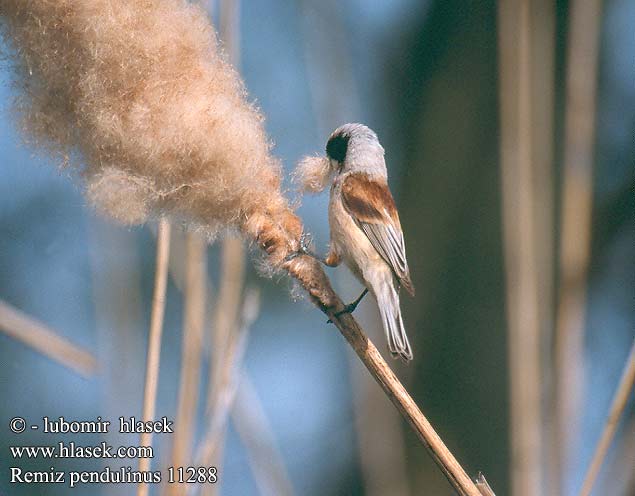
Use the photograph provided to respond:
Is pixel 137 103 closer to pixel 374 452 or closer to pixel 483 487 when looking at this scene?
pixel 483 487

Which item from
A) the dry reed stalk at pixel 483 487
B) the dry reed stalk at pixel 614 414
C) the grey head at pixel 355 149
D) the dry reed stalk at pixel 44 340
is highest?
the grey head at pixel 355 149

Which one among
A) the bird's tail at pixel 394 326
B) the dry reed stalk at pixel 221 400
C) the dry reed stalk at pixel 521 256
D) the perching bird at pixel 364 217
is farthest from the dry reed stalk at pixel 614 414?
the dry reed stalk at pixel 221 400

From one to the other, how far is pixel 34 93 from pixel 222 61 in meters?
0.35

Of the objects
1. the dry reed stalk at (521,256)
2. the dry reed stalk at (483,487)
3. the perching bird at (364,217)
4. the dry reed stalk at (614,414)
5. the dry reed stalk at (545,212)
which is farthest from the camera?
the perching bird at (364,217)

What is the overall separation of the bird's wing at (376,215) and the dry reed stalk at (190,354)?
472 millimetres

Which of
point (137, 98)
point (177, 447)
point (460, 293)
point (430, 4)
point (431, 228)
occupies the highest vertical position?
point (430, 4)

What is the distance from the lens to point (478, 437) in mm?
3121

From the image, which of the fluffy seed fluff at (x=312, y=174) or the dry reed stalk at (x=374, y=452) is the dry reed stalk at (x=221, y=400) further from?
the dry reed stalk at (x=374, y=452)

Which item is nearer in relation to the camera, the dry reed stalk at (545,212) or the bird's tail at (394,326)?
the bird's tail at (394,326)

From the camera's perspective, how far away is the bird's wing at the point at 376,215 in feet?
5.83

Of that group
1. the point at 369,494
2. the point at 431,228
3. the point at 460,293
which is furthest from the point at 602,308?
the point at 369,494

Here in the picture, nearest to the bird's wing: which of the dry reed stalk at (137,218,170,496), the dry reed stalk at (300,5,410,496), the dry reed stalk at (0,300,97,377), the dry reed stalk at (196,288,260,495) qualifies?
the dry reed stalk at (300,5,410,496)

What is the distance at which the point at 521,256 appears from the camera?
1551 millimetres

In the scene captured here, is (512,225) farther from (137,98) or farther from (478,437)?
(478,437)
